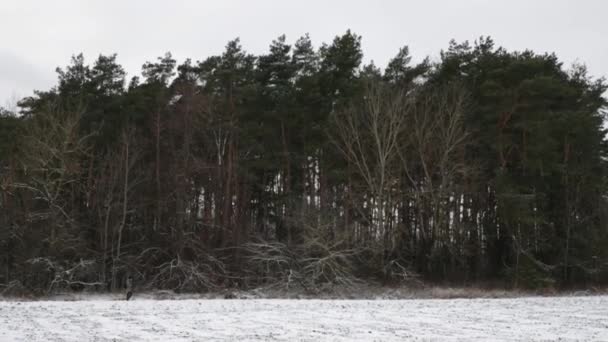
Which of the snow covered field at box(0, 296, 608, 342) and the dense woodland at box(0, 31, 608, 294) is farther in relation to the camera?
the dense woodland at box(0, 31, 608, 294)

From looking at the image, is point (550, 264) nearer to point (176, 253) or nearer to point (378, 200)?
point (378, 200)

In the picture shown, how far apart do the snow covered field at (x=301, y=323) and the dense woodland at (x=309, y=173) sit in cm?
1032

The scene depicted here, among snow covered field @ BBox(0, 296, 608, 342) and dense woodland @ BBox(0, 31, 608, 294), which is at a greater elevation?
dense woodland @ BBox(0, 31, 608, 294)

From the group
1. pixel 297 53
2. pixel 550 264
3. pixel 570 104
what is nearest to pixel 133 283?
pixel 297 53

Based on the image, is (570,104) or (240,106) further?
(240,106)

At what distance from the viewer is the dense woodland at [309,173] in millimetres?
30172

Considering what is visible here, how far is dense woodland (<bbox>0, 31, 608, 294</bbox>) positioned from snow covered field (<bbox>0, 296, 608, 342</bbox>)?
10318 millimetres

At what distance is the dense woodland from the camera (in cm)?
3017

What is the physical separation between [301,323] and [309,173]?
2435cm

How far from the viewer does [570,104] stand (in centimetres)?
3406

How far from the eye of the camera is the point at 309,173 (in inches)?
1534

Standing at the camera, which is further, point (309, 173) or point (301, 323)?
point (309, 173)

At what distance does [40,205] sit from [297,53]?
17.9m

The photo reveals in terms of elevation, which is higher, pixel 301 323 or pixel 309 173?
pixel 309 173
